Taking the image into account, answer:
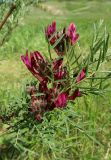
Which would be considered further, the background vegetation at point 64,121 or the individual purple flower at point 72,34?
the background vegetation at point 64,121

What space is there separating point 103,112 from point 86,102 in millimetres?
165

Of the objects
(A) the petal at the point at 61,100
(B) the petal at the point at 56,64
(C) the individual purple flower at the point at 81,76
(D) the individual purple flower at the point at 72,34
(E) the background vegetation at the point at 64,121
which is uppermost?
(D) the individual purple flower at the point at 72,34

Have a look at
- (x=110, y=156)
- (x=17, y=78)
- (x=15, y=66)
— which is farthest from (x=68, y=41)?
(x=15, y=66)

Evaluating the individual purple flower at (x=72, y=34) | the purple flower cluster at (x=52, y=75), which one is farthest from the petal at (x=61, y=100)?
the individual purple flower at (x=72, y=34)

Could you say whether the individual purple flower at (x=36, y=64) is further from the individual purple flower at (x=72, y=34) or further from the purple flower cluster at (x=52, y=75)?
the individual purple flower at (x=72, y=34)

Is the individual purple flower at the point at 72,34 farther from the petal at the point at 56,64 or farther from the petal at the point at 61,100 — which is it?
the petal at the point at 61,100

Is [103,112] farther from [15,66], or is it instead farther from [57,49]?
[15,66]

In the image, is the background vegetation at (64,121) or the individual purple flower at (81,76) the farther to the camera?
the background vegetation at (64,121)

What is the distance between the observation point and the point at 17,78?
523 centimetres

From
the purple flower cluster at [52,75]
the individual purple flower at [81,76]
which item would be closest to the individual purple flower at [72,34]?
the purple flower cluster at [52,75]

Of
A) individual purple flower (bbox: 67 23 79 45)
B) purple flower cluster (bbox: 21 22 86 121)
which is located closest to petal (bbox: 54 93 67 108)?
purple flower cluster (bbox: 21 22 86 121)

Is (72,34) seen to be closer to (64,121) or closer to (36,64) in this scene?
(36,64)

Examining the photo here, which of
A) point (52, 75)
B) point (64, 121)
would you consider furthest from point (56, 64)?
point (64, 121)

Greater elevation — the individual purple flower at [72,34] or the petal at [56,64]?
the individual purple flower at [72,34]
